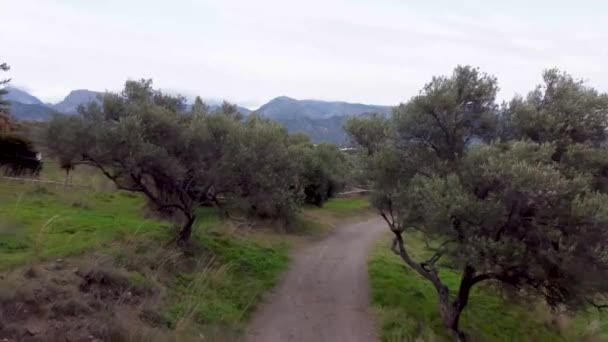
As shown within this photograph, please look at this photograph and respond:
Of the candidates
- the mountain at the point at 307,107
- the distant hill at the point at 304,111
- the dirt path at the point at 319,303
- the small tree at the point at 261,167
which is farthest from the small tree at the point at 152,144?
the mountain at the point at 307,107

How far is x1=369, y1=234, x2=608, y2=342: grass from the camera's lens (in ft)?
44.3

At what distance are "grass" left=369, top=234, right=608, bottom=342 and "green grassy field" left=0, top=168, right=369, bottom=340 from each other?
330cm

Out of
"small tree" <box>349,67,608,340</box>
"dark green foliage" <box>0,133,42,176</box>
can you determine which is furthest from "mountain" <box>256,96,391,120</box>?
"small tree" <box>349,67,608,340</box>

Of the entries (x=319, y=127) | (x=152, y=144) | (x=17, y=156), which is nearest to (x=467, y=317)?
(x=152, y=144)

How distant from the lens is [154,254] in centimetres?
1359

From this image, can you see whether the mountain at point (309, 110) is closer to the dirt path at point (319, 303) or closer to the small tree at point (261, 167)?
the dirt path at point (319, 303)


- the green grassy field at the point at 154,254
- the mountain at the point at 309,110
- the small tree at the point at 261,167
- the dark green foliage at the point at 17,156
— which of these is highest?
the mountain at the point at 309,110

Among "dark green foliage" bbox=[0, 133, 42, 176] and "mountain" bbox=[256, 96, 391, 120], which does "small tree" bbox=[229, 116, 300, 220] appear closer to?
"dark green foliage" bbox=[0, 133, 42, 176]

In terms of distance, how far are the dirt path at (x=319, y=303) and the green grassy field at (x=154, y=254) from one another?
551mm

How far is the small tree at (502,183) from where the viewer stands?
37.0ft

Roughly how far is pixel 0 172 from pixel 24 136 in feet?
9.31

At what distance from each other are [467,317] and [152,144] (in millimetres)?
10188

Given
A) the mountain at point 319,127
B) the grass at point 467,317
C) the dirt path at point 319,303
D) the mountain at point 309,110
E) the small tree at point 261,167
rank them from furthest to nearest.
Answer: the mountain at point 309,110
the mountain at point 319,127
the small tree at point 261,167
the grass at point 467,317
the dirt path at point 319,303

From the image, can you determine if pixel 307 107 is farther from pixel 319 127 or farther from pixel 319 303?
pixel 319 303
